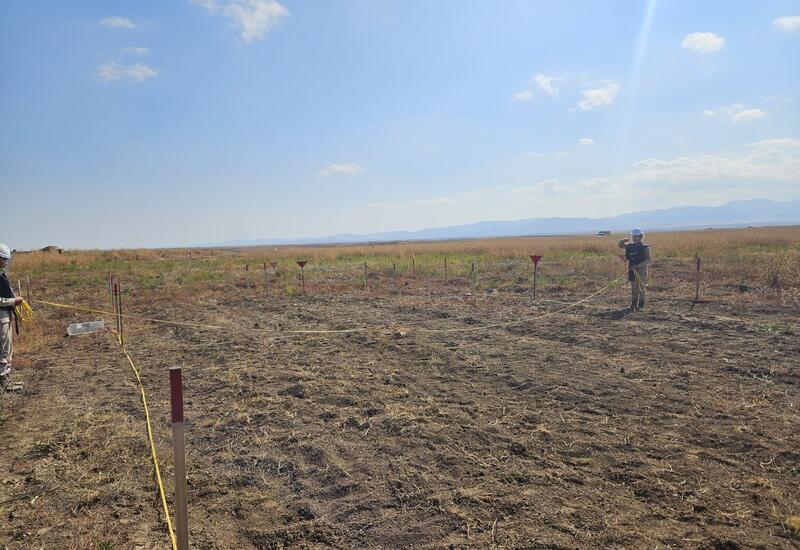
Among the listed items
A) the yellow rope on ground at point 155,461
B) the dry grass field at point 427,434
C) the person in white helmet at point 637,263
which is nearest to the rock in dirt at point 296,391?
the dry grass field at point 427,434

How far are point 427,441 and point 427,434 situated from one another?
150mm

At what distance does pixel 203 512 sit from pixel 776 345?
349 inches

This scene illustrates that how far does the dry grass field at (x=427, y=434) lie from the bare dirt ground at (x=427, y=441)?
0.02 meters

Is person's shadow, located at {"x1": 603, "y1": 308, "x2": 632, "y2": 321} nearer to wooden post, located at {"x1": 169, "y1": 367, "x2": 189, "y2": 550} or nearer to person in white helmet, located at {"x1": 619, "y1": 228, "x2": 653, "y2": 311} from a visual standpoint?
person in white helmet, located at {"x1": 619, "y1": 228, "x2": 653, "y2": 311}

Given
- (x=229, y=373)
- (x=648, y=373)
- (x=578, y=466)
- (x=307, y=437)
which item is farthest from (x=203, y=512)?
(x=648, y=373)

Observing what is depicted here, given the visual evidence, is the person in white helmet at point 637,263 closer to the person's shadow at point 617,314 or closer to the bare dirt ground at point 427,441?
the person's shadow at point 617,314

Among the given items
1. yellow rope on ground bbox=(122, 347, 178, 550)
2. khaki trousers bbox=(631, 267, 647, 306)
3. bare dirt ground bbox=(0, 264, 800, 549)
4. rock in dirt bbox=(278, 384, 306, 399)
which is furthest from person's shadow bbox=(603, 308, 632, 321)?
yellow rope on ground bbox=(122, 347, 178, 550)

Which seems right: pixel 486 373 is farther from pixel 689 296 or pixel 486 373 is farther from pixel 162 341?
pixel 689 296

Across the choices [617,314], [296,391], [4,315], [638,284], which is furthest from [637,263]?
[4,315]

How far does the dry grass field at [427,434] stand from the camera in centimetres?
329

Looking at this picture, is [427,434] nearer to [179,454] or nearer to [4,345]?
[179,454]

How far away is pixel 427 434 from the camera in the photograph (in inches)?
186

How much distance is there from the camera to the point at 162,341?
952 centimetres

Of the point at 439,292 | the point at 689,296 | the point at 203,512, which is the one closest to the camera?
the point at 203,512
